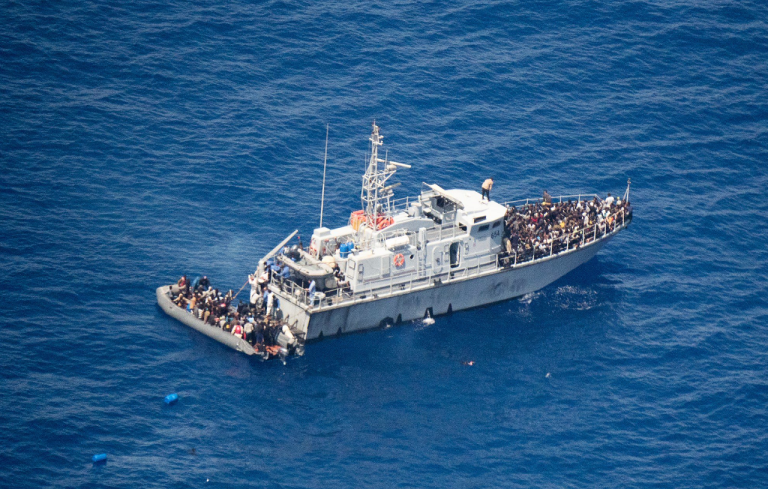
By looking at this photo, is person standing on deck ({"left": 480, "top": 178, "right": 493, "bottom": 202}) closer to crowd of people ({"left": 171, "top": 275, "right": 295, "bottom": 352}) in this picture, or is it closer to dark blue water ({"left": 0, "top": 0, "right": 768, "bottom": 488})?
dark blue water ({"left": 0, "top": 0, "right": 768, "bottom": 488})

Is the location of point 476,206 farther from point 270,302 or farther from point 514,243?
point 270,302

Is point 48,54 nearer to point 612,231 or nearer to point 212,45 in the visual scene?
point 212,45

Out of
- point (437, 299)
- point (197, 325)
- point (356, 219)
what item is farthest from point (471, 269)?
point (197, 325)

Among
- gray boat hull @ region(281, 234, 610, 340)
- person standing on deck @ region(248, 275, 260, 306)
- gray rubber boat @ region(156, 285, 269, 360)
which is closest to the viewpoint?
gray rubber boat @ region(156, 285, 269, 360)

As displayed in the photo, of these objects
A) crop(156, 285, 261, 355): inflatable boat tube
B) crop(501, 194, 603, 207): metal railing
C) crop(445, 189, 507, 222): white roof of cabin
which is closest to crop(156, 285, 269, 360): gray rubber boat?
crop(156, 285, 261, 355): inflatable boat tube

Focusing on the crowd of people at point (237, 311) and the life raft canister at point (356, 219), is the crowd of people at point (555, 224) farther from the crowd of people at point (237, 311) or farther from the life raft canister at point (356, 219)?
the crowd of people at point (237, 311)

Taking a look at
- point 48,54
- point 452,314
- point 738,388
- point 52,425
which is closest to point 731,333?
point 738,388
